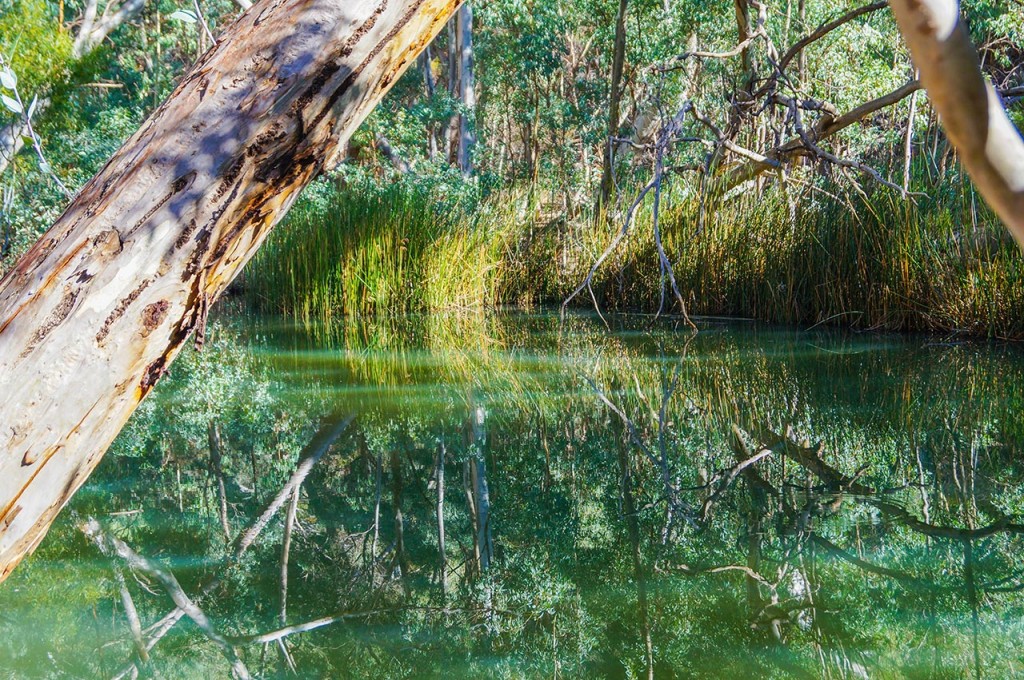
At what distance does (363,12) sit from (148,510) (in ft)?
4.72

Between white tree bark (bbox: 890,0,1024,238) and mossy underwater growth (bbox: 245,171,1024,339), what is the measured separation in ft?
13.6

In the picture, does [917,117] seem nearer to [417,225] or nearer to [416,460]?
[417,225]

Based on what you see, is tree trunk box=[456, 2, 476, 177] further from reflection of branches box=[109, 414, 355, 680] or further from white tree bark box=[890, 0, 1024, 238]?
white tree bark box=[890, 0, 1024, 238]

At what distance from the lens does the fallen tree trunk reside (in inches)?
29.9

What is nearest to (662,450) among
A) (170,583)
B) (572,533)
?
(572,533)

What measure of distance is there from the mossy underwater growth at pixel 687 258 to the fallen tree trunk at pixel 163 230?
4.01m

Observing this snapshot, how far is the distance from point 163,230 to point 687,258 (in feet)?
17.5

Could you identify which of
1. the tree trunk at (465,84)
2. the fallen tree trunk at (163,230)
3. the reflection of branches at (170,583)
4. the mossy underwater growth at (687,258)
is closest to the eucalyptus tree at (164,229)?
the fallen tree trunk at (163,230)

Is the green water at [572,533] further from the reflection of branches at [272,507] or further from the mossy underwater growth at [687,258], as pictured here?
the mossy underwater growth at [687,258]

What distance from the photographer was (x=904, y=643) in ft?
4.17

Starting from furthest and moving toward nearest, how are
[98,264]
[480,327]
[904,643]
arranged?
[480,327]
[904,643]
[98,264]

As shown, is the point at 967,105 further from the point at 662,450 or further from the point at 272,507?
the point at 662,450

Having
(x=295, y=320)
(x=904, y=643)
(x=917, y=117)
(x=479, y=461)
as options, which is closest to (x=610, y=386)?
(x=479, y=461)

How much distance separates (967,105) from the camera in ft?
1.45
